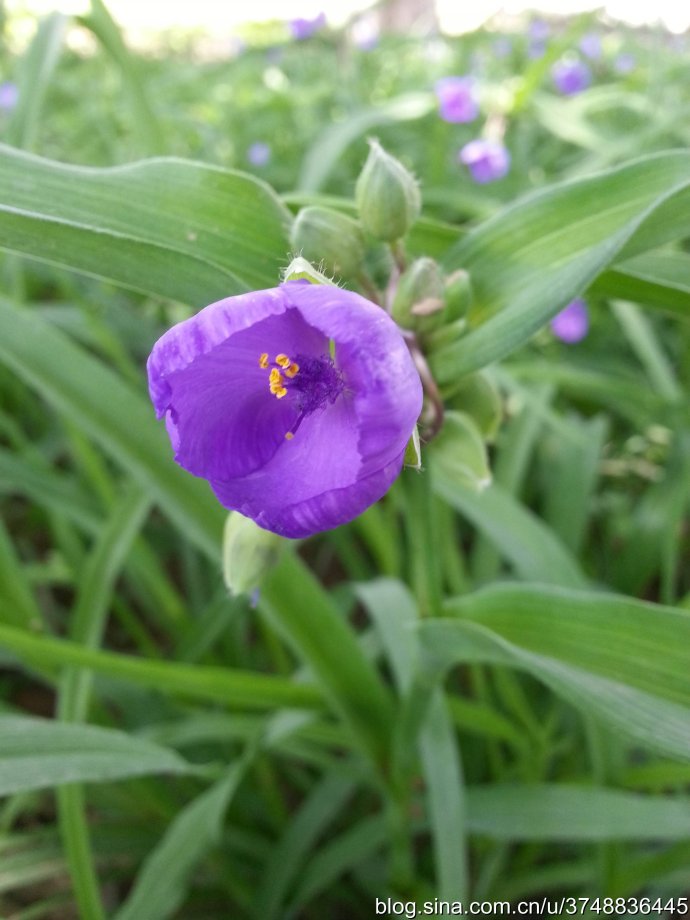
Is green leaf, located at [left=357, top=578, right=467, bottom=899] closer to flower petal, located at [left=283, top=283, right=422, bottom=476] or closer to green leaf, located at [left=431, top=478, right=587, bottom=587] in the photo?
green leaf, located at [left=431, top=478, right=587, bottom=587]

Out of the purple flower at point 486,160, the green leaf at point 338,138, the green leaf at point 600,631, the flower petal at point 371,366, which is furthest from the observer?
the purple flower at point 486,160

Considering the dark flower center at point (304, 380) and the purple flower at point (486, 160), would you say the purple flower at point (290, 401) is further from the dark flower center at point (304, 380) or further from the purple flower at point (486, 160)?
the purple flower at point (486, 160)

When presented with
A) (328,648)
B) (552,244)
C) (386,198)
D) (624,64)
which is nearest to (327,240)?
(386,198)

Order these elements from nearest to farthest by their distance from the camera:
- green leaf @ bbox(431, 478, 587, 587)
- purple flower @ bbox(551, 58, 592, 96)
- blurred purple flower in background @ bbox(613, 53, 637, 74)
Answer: green leaf @ bbox(431, 478, 587, 587)
purple flower @ bbox(551, 58, 592, 96)
blurred purple flower in background @ bbox(613, 53, 637, 74)

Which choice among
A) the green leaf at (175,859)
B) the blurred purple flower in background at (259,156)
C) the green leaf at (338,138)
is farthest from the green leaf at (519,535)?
the blurred purple flower in background at (259,156)

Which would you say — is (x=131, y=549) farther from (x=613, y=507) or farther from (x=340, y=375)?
(x=613, y=507)

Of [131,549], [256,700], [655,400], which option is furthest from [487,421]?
[655,400]

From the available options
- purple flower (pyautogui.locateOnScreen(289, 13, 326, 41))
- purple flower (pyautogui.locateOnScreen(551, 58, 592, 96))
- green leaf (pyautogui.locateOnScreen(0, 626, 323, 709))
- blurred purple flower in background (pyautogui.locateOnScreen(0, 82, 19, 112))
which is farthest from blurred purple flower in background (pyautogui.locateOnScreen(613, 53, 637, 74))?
green leaf (pyautogui.locateOnScreen(0, 626, 323, 709))
